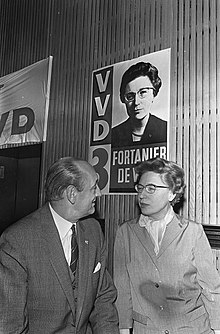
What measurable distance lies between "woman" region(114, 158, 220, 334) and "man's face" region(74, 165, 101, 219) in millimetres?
420

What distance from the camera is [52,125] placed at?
4.81 metres

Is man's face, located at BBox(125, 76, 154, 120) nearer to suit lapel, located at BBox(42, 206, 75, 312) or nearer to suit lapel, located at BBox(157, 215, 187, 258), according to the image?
suit lapel, located at BBox(157, 215, 187, 258)

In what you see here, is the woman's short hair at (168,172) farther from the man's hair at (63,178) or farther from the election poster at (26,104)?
the election poster at (26,104)

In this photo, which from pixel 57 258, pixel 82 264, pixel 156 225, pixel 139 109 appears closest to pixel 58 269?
pixel 57 258

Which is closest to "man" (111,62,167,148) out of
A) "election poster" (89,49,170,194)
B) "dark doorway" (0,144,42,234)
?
"election poster" (89,49,170,194)

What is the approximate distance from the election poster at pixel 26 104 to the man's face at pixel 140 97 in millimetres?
1426

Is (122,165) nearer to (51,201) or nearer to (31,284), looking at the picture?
(51,201)

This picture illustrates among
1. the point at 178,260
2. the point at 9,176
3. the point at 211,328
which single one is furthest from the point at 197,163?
the point at 9,176

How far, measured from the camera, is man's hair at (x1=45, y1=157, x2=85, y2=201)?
7.62 ft

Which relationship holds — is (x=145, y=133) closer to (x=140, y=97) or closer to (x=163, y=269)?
(x=140, y=97)

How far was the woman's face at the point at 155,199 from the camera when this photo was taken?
2639mm

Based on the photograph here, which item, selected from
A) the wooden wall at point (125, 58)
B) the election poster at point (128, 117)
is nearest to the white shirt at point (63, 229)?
the wooden wall at point (125, 58)

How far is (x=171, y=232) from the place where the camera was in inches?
102

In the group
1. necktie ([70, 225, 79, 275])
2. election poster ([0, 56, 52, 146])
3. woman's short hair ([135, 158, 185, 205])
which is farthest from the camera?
election poster ([0, 56, 52, 146])
